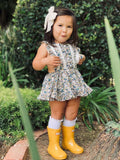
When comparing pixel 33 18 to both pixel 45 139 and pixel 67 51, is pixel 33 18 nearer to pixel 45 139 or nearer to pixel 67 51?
pixel 67 51

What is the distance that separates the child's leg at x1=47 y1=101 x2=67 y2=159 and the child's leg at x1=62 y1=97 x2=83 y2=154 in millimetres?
74

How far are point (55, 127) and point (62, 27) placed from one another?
3.13ft

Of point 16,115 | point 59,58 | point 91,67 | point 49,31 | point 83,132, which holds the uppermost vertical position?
point 49,31

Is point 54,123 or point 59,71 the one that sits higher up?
point 59,71

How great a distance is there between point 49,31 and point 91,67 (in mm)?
1423

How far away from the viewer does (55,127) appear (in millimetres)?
2287

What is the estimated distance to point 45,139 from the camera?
268cm

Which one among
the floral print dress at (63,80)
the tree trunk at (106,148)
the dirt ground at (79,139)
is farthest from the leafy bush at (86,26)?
the tree trunk at (106,148)

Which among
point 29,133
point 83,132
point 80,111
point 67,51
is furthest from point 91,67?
point 29,133

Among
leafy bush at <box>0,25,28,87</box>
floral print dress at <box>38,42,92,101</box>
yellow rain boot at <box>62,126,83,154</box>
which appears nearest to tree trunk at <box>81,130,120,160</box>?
floral print dress at <box>38,42,92,101</box>

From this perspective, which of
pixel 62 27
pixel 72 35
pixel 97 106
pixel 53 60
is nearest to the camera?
pixel 53 60

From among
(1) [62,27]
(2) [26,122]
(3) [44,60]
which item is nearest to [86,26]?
(1) [62,27]

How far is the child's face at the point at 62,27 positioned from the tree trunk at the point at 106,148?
99 cm

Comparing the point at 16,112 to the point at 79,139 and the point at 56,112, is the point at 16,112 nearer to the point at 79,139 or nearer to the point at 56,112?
the point at 56,112
